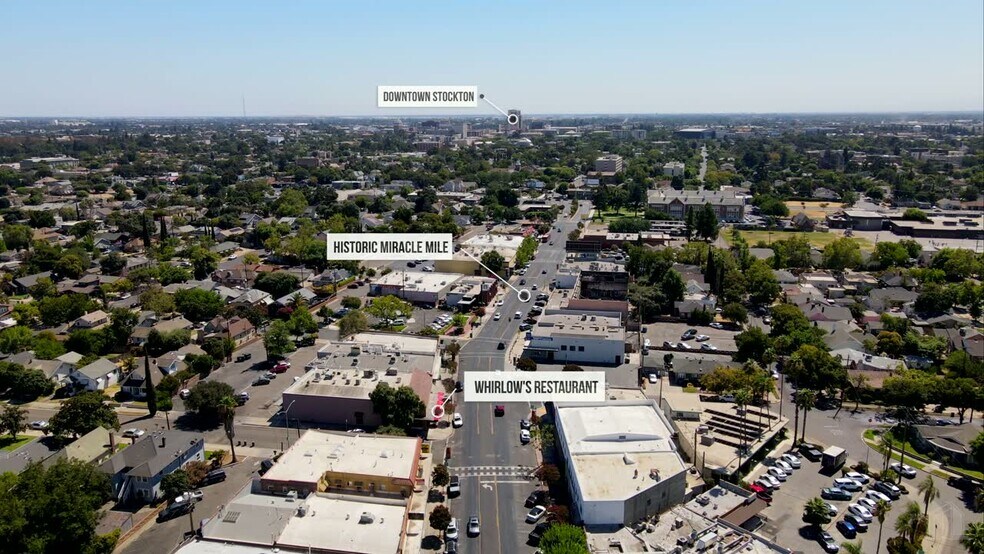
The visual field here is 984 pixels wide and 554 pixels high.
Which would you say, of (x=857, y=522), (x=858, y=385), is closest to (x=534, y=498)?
(x=857, y=522)

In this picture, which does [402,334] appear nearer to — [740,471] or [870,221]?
[740,471]

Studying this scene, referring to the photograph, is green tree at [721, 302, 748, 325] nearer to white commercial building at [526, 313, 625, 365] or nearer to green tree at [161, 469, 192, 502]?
white commercial building at [526, 313, 625, 365]

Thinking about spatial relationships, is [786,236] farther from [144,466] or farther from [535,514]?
[144,466]

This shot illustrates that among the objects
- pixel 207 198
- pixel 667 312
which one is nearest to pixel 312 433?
pixel 667 312

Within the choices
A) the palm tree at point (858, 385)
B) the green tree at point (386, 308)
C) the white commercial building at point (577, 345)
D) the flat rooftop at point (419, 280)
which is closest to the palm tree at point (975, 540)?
the palm tree at point (858, 385)

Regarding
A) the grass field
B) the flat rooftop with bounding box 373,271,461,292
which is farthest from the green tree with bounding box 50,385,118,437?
the grass field

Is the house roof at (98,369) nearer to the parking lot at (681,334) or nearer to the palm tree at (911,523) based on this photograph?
the parking lot at (681,334)
